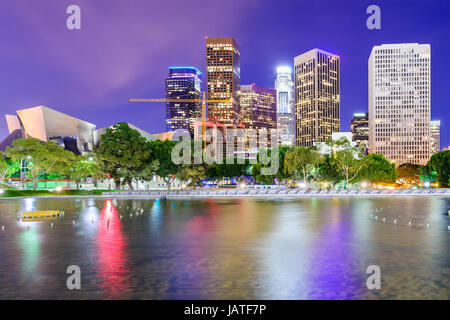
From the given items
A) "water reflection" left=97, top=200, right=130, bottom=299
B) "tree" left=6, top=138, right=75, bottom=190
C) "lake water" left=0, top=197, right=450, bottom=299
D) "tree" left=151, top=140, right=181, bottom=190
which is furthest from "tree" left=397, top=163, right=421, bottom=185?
"water reflection" left=97, top=200, right=130, bottom=299

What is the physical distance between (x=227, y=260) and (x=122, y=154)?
161 feet

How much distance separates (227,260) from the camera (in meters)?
12.0

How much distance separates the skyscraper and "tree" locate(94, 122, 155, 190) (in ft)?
543

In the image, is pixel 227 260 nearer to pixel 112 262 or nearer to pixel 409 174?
pixel 112 262

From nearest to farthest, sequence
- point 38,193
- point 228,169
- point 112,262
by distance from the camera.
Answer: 1. point 112,262
2. point 38,193
3. point 228,169

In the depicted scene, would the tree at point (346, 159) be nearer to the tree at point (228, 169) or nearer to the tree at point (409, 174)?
the tree at point (228, 169)

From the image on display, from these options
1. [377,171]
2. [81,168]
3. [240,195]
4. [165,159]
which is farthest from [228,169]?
[377,171]

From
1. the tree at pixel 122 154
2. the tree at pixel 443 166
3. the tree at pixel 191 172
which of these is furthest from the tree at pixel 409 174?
the tree at pixel 122 154

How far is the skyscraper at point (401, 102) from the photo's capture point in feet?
612

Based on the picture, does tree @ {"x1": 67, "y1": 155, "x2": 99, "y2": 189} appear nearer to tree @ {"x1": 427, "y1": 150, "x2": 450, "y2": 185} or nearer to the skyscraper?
tree @ {"x1": 427, "y1": 150, "x2": 450, "y2": 185}

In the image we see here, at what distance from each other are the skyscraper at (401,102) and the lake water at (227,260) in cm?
18756

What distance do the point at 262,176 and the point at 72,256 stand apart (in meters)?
58.4

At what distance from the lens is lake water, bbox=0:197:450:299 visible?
8938 mm
